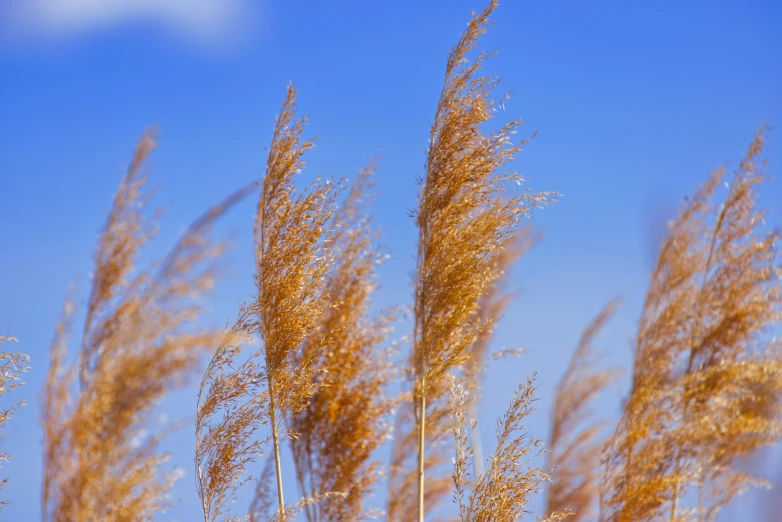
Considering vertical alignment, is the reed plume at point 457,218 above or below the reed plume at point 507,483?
above

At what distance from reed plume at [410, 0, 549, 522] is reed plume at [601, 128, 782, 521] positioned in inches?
49.9

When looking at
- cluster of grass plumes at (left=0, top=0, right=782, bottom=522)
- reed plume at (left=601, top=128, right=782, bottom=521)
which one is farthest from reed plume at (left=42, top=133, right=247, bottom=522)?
reed plume at (left=601, top=128, right=782, bottom=521)

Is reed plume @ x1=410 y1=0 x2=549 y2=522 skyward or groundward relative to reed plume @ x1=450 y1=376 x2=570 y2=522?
skyward

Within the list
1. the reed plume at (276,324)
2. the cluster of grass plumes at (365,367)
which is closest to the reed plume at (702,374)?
the cluster of grass plumes at (365,367)

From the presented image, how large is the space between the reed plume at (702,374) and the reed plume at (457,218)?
4.16 ft

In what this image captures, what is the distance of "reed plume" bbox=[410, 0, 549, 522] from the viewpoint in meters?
3.81

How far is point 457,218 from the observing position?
3838mm

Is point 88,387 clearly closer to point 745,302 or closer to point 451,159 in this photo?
point 451,159

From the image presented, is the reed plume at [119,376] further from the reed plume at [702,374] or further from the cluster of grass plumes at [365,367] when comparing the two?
the reed plume at [702,374]

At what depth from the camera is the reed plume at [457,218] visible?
3.81 metres

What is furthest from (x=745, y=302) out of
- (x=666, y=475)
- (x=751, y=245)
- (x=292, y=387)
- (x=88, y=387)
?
(x=88, y=387)

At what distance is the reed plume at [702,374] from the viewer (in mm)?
4367

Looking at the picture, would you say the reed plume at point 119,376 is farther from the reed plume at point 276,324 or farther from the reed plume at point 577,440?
the reed plume at point 577,440

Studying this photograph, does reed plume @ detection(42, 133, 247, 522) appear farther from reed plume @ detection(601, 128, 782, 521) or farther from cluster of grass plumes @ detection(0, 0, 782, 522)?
reed plume @ detection(601, 128, 782, 521)
